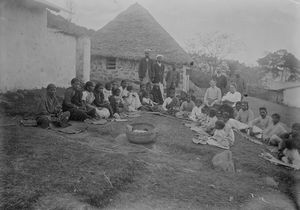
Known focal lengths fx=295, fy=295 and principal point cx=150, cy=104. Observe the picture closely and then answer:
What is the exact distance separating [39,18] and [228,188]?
8929 mm

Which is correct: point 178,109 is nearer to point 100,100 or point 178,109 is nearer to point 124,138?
point 100,100

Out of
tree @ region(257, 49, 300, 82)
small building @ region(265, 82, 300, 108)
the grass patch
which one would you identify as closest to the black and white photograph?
the grass patch

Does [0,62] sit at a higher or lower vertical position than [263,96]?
higher

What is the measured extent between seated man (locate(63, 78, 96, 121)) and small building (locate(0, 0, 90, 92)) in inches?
123

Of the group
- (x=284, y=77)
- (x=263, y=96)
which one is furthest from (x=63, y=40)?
(x=284, y=77)

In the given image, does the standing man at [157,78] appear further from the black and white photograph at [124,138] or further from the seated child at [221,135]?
the seated child at [221,135]

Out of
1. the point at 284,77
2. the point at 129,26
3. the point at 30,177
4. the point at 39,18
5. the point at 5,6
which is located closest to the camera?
the point at 30,177

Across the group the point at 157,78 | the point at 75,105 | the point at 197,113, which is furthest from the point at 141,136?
the point at 157,78

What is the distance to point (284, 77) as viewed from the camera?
116 feet

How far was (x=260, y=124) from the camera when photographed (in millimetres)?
7602

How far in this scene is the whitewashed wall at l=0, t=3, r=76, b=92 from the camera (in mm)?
8906

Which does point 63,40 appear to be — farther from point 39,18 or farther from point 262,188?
point 262,188

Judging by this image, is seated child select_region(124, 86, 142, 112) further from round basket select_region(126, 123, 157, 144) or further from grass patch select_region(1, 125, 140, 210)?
grass patch select_region(1, 125, 140, 210)

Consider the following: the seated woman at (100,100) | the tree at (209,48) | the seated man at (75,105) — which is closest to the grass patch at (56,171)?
the seated man at (75,105)
